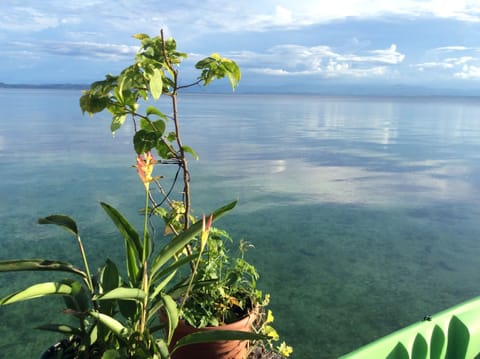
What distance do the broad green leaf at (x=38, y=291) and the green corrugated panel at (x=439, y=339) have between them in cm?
77

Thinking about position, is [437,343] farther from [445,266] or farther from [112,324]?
[445,266]

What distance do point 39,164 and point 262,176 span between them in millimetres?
3570

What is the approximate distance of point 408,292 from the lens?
107 inches

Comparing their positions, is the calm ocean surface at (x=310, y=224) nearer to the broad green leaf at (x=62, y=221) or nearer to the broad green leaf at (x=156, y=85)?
the broad green leaf at (x=62, y=221)

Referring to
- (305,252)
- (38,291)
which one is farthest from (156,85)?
(305,252)

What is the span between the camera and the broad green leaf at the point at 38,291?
0.91 meters

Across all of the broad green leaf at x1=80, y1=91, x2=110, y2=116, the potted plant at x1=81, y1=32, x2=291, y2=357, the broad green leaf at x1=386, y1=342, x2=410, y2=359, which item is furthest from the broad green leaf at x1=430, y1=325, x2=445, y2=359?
the broad green leaf at x1=80, y1=91, x2=110, y2=116

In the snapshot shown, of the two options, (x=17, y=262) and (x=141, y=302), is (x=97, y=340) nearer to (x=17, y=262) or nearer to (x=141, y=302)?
(x=141, y=302)

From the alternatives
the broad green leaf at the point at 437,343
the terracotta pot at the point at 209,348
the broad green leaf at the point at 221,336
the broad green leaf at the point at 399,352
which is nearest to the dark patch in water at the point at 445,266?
the broad green leaf at the point at 437,343

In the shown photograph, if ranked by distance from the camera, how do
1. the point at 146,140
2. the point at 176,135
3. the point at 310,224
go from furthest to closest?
the point at 310,224
the point at 176,135
the point at 146,140

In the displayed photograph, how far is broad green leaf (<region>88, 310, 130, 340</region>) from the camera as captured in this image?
951 mm

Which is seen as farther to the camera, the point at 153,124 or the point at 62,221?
the point at 153,124

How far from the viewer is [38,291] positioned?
36.7 inches

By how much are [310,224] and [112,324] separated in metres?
3.13
